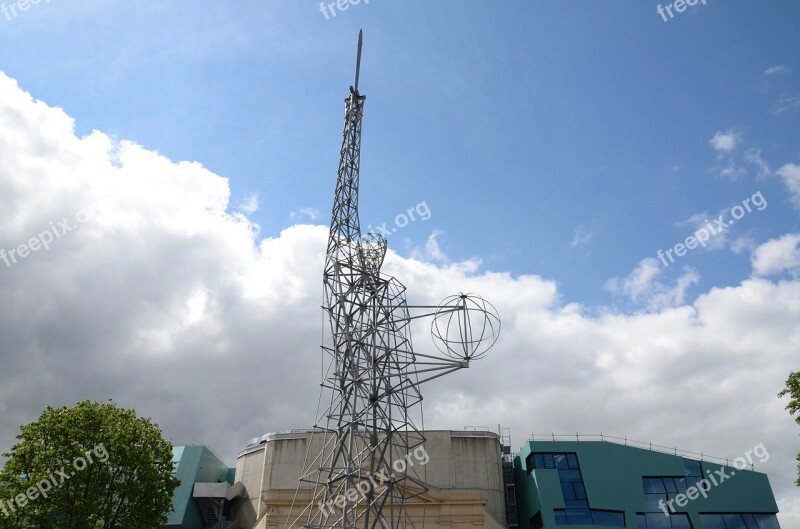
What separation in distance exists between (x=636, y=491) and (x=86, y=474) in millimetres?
49075

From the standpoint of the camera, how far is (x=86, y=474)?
4147 cm

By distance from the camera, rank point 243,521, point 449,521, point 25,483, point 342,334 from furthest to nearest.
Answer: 1. point 243,521
2. point 449,521
3. point 342,334
4. point 25,483

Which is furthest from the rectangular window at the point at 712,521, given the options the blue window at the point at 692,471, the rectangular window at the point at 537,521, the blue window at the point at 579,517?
the rectangular window at the point at 537,521

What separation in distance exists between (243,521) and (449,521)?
28.3 meters

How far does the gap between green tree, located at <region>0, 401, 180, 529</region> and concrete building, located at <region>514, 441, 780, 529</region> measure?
118 feet

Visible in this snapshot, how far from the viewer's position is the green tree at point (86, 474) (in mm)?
39719

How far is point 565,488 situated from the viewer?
63.5 m

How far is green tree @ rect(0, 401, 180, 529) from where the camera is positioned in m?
39.7

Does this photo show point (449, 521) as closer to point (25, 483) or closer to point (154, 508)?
point (154, 508)

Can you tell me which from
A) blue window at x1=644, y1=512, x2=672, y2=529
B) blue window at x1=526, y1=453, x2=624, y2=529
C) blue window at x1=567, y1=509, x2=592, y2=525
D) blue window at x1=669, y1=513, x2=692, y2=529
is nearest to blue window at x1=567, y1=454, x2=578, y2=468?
blue window at x1=526, y1=453, x2=624, y2=529

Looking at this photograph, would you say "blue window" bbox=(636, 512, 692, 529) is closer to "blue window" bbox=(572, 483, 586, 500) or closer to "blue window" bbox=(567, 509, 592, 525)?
"blue window" bbox=(567, 509, 592, 525)

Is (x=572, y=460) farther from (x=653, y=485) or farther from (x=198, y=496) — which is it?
(x=198, y=496)

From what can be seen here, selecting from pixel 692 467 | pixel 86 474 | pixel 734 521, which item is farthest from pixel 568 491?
pixel 86 474

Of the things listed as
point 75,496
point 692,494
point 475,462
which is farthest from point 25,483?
point 692,494
